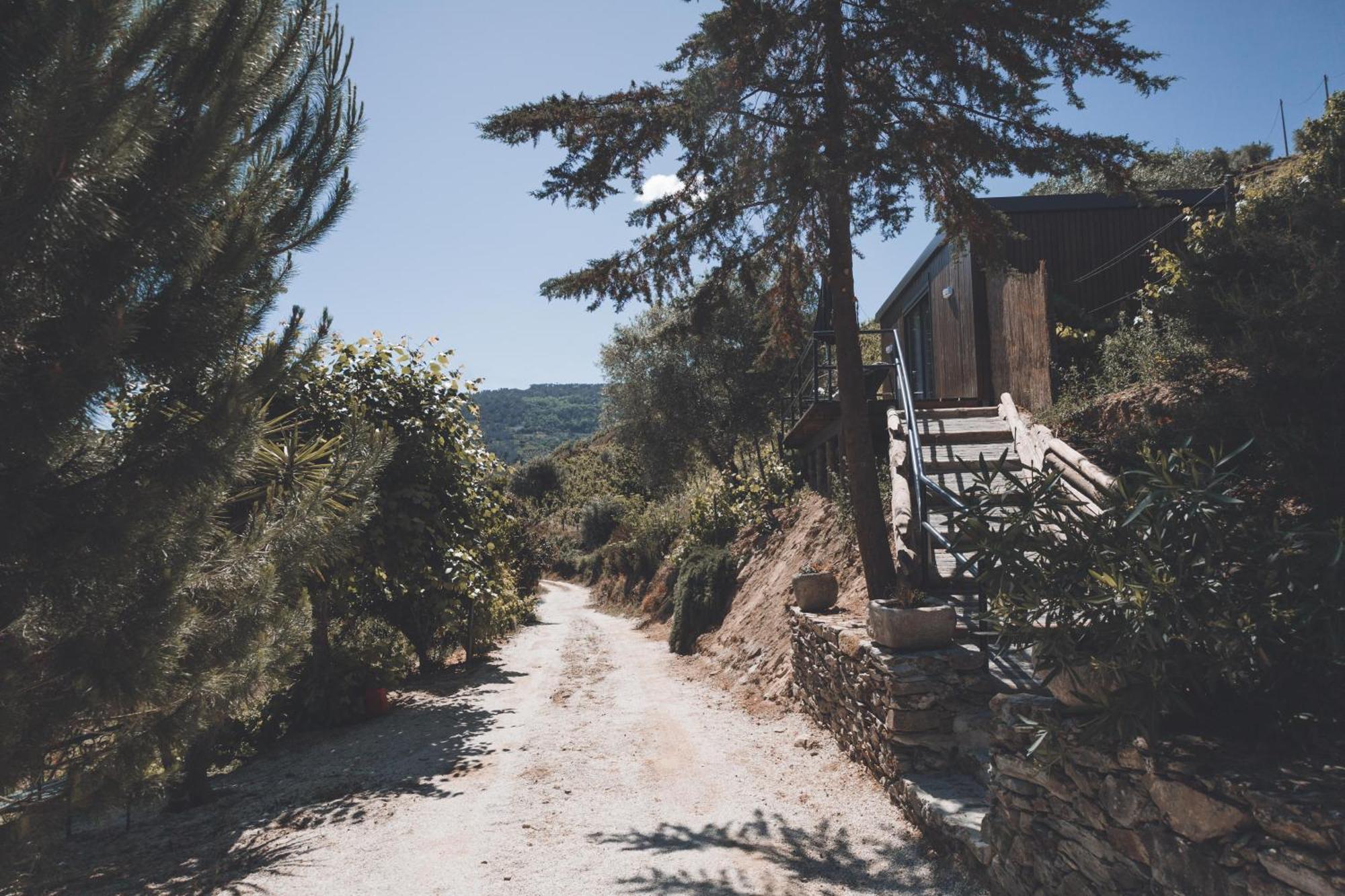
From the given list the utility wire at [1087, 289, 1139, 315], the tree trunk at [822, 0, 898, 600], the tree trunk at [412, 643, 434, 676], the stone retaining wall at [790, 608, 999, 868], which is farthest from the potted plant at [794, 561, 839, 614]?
the tree trunk at [412, 643, 434, 676]

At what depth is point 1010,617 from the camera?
3.30m

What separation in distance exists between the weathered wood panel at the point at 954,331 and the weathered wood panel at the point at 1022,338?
0.82m

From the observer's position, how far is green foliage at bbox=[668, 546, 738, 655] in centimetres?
1268

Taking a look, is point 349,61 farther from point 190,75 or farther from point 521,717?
point 521,717

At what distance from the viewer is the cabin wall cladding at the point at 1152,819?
2312 millimetres

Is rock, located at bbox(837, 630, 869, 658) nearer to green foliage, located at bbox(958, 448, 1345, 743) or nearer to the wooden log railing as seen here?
the wooden log railing

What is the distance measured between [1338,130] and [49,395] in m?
Result: 7.70

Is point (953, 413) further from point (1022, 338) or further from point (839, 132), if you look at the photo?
point (839, 132)

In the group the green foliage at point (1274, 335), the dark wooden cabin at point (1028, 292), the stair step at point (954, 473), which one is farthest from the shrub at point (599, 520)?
the green foliage at point (1274, 335)

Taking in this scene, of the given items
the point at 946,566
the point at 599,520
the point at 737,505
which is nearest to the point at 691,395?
the point at 737,505

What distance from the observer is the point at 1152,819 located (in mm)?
2854

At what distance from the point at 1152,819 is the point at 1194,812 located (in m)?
0.26

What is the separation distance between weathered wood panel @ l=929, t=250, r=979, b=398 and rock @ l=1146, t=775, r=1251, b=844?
9.75 m

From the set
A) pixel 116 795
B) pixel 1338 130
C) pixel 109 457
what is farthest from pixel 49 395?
pixel 1338 130
